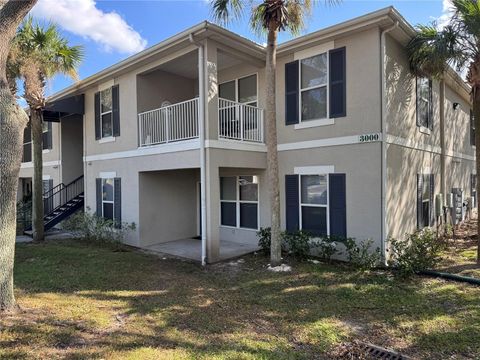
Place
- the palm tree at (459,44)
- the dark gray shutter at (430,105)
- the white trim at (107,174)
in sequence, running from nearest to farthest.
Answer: the palm tree at (459,44), the dark gray shutter at (430,105), the white trim at (107,174)

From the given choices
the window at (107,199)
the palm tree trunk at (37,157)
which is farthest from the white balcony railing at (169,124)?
the palm tree trunk at (37,157)

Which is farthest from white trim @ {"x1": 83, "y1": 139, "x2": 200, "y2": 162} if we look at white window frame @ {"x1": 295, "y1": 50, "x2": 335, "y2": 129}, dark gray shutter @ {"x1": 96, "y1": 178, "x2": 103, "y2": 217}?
white window frame @ {"x1": 295, "y1": 50, "x2": 335, "y2": 129}

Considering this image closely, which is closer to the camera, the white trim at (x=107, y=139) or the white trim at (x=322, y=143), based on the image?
the white trim at (x=322, y=143)

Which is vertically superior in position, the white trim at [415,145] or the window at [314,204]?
the white trim at [415,145]

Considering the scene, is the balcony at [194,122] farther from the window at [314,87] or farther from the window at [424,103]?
the window at [424,103]

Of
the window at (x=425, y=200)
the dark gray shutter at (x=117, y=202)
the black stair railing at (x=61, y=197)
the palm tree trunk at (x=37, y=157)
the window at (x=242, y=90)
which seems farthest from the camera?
the black stair railing at (x=61, y=197)

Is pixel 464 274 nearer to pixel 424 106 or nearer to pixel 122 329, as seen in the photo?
pixel 424 106

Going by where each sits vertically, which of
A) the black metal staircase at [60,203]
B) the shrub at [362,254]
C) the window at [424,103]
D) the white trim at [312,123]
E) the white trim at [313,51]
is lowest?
the shrub at [362,254]

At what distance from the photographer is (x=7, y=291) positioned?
5023 mm

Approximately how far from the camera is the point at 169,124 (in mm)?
10242

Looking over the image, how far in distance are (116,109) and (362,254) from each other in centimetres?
941

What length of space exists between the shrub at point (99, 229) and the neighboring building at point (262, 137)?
1.34 ft

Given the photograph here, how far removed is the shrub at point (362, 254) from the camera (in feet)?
25.5

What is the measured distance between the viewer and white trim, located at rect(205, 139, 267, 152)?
8.71 metres
